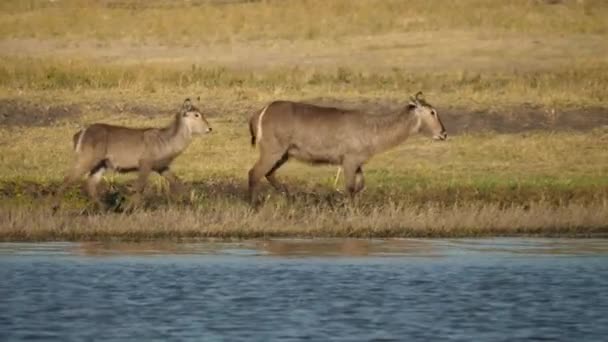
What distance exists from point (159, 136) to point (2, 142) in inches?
252

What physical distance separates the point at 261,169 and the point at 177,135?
3.47ft

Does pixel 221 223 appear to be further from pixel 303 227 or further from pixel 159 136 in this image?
pixel 159 136

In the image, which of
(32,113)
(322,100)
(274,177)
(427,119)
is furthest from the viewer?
(322,100)

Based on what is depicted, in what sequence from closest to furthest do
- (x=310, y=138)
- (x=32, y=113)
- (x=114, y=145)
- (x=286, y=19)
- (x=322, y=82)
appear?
(x=114, y=145), (x=310, y=138), (x=32, y=113), (x=322, y=82), (x=286, y=19)

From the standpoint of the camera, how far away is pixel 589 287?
50.4ft

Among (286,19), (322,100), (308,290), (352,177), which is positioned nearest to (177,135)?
(352,177)

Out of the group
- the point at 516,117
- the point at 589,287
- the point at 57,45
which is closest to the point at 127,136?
the point at 589,287

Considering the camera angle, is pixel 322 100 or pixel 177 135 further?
pixel 322 100

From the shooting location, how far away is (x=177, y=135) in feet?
67.2

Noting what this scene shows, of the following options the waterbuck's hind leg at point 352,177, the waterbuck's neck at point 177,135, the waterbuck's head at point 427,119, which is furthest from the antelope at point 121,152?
the waterbuck's head at point 427,119

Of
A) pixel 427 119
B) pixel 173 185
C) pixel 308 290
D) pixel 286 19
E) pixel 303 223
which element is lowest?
pixel 308 290

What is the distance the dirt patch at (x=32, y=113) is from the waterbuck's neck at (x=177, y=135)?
7842 mm

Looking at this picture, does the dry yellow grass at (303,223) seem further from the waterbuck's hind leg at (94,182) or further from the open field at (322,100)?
the waterbuck's hind leg at (94,182)

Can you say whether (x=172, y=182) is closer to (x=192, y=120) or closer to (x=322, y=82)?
(x=192, y=120)
